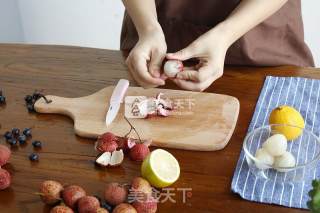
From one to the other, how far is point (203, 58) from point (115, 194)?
0.39m

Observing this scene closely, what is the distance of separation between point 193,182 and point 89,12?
152cm

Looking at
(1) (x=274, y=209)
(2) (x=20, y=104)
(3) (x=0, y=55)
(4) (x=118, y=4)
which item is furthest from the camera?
(4) (x=118, y=4)

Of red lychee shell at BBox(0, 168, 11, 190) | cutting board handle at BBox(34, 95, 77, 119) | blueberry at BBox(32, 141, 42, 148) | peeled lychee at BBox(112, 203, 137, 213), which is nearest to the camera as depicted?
peeled lychee at BBox(112, 203, 137, 213)

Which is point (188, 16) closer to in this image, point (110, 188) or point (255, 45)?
point (255, 45)

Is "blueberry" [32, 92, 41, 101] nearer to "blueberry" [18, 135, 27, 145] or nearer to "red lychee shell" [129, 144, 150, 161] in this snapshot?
"blueberry" [18, 135, 27, 145]

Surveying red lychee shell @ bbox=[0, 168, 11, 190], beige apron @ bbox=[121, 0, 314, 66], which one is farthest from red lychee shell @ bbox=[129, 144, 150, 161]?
beige apron @ bbox=[121, 0, 314, 66]

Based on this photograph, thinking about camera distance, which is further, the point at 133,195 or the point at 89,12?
the point at 89,12

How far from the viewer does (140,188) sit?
0.81 metres

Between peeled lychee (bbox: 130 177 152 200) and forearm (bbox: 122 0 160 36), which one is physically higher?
forearm (bbox: 122 0 160 36)

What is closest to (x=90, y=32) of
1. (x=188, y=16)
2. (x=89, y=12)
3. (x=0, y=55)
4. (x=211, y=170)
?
(x=89, y=12)

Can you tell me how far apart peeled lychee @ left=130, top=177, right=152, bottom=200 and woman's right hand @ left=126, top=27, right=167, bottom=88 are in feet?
0.90

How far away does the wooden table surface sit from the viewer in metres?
0.84

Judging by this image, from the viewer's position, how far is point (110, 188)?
81cm

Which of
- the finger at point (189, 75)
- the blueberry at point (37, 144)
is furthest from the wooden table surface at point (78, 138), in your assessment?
the finger at point (189, 75)
